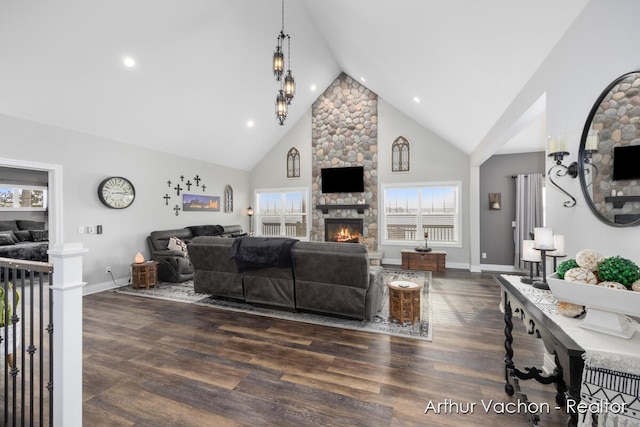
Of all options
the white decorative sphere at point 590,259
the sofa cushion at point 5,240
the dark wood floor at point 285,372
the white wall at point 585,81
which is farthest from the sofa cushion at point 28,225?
the white wall at point 585,81

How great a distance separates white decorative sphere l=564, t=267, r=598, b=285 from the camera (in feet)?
4.13

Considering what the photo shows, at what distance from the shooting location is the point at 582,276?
1279 mm

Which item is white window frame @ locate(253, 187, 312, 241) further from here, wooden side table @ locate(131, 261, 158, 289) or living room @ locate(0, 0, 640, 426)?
wooden side table @ locate(131, 261, 158, 289)

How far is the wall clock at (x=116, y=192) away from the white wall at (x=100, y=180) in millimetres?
100

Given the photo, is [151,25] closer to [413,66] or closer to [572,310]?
[413,66]

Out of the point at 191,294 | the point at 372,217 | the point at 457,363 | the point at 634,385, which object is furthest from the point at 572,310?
the point at 372,217

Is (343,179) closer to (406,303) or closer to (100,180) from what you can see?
(406,303)

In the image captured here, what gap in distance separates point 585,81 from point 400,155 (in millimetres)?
5342

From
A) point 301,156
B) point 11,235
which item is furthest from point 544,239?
point 11,235

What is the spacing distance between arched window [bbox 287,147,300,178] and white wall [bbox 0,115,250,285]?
2.69 m

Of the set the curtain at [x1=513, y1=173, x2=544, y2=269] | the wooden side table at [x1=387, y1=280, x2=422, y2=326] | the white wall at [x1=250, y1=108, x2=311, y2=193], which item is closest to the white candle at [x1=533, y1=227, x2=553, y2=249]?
the wooden side table at [x1=387, y1=280, x2=422, y2=326]

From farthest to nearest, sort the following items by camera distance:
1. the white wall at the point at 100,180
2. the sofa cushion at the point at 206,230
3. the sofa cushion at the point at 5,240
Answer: the sofa cushion at the point at 206,230, the sofa cushion at the point at 5,240, the white wall at the point at 100,180

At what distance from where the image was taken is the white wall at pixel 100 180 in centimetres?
394

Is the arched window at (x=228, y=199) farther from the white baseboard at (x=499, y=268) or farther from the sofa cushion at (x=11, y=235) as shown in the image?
the white baseboard at (x=499, y=268)
